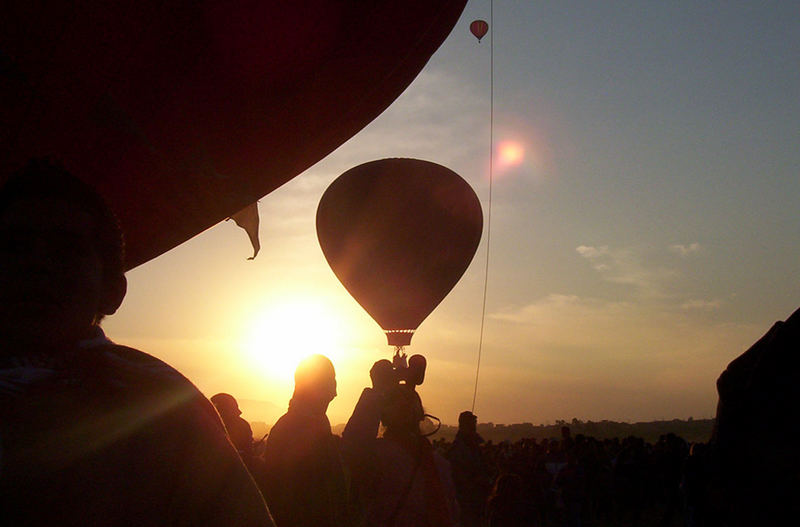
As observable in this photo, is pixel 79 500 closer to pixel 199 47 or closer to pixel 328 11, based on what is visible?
pixel 199 47

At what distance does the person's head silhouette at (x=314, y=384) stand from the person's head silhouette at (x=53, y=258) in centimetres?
202

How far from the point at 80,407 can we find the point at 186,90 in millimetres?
1637

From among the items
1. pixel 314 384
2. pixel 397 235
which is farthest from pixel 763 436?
pixel 397 235

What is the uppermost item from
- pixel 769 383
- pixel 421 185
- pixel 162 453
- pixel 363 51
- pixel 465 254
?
pixel 421 185

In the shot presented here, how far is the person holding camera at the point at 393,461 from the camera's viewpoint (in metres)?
3.67

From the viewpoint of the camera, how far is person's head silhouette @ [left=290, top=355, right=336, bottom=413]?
138 inches

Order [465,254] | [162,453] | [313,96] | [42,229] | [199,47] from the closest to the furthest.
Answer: [162,453]
[42,229]
[199,47]
[313,96]
[465,254]

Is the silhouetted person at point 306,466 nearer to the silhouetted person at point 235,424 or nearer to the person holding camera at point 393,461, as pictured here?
the person holding camera at point 393,461

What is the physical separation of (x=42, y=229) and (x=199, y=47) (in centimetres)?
141

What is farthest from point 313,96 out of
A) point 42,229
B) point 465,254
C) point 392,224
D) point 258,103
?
point 465,254

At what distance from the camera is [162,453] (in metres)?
1.30

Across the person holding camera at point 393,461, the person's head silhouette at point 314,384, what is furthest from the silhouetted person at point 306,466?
the person holding camera at point 393,461

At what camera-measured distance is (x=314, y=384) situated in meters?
3.54

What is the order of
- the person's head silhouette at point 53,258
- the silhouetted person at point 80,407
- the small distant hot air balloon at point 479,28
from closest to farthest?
the silhouetted person at point 80,407 → the person's head silhouette at point 53,258 → the small distant hot air balloon at point 479,28
